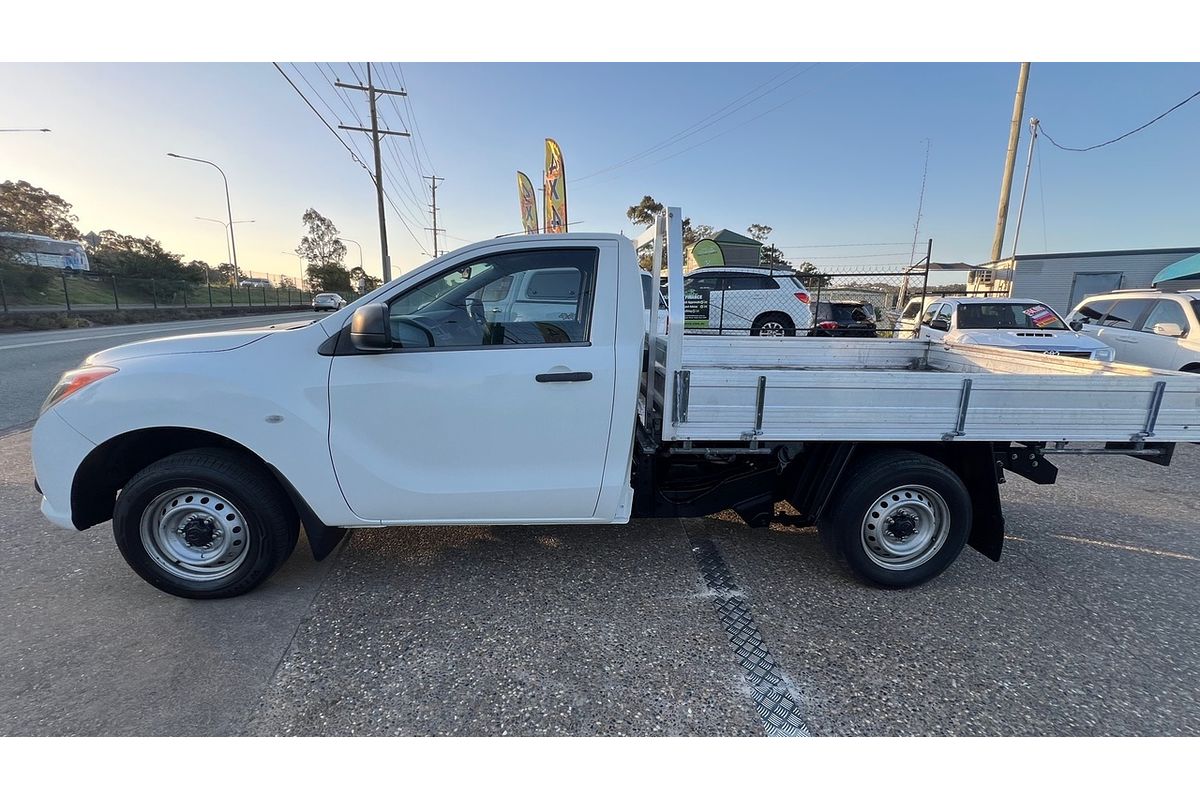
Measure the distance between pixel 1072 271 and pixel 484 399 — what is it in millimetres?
25789

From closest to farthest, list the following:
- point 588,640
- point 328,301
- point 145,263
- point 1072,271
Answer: point 588,640 → point 328,301 → point 1072,271 → point 145,263

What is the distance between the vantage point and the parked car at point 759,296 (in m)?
11.5

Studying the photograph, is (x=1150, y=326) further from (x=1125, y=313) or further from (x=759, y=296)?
(x=759, y=296)

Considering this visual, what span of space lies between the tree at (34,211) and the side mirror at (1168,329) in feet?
216

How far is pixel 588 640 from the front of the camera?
249cm

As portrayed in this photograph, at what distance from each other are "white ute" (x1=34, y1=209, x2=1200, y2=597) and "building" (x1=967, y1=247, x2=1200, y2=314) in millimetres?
18303

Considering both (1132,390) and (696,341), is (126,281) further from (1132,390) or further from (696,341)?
(1132,390)

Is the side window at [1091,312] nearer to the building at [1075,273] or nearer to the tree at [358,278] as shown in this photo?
the building at [1075,273]

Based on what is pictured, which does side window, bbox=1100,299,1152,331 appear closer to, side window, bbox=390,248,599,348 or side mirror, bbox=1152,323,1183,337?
side mirror, bbox=1152,323,1183,337

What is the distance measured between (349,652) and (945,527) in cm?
319

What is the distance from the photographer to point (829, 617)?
8.82 feet

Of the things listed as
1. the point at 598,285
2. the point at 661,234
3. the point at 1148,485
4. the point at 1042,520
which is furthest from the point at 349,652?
the point at 1148,485

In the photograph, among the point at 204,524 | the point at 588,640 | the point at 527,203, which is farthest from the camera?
the point at 527,203

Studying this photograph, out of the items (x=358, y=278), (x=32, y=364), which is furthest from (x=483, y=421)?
(x=358, y=278)
